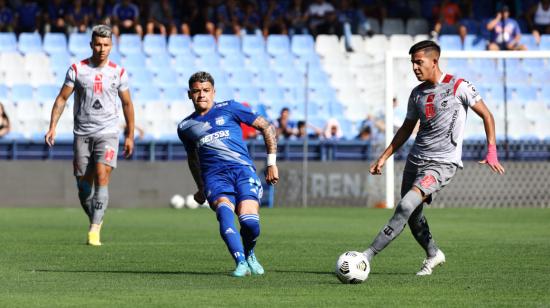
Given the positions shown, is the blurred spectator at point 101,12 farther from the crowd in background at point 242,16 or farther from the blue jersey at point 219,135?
the blue jersey at point 219,135

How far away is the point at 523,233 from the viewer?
16.0 m

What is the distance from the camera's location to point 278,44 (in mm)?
28797

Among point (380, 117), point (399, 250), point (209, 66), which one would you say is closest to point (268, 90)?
point (209, 66)

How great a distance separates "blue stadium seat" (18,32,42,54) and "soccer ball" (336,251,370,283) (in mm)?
19664

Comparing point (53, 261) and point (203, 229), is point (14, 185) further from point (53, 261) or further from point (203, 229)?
point (53, 261)

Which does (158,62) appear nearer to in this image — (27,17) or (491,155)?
(27,17)

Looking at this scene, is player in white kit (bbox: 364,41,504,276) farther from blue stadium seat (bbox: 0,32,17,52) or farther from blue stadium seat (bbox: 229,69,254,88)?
blue stadium seat (bbox: 0,32,17,52)

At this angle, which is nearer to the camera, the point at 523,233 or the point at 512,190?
the point at 523,233

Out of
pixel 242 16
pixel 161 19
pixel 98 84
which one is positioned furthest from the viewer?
pixel 161 19

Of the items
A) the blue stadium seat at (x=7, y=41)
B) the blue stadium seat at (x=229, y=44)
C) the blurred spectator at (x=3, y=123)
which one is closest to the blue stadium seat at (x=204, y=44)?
the blue stadium seat at (x=229, y=44)

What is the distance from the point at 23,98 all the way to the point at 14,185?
3.56 m

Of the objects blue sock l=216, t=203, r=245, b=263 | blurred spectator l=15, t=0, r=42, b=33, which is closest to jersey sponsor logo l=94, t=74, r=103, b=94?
blue sock l=216, t=203, r=245, b=263

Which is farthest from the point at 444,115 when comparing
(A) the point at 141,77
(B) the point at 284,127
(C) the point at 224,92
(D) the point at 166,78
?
(A) the point at 141,77

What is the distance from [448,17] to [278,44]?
192 inches
